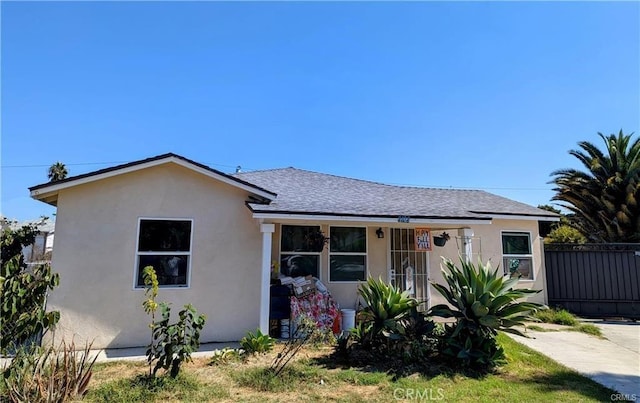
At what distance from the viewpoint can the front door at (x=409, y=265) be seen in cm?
1103

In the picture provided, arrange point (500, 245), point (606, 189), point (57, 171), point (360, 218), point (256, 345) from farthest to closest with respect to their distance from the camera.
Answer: point (57, 171)
point (606, 189)
point (500, 245)
point (360, 218)
point (256, 345)

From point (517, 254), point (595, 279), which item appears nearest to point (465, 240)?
point (517, 254)

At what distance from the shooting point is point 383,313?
7.09m

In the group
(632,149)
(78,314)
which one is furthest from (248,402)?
(632,149)

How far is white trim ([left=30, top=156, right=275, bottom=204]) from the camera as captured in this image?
7.70 metres

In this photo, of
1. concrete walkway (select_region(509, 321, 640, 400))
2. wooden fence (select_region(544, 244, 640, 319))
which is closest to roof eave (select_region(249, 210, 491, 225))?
concrete walkway (select_region(509, 321, 640, 400))

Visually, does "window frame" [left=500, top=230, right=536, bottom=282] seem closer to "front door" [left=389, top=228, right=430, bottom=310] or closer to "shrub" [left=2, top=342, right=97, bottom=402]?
"front door" [left=389, top=228, right=430, bottom=310]

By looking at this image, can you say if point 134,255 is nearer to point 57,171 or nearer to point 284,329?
point 284,329

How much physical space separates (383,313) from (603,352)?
5.41 m

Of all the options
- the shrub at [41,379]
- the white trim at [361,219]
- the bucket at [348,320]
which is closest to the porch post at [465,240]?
the white trim at [361,219]

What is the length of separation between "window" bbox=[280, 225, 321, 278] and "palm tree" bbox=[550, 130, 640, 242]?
49.0 ft

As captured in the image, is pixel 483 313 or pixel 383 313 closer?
pixel 483 313

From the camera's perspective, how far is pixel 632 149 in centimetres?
1705

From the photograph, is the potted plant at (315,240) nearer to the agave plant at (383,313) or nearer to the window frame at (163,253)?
the agave plant at (383,313)
